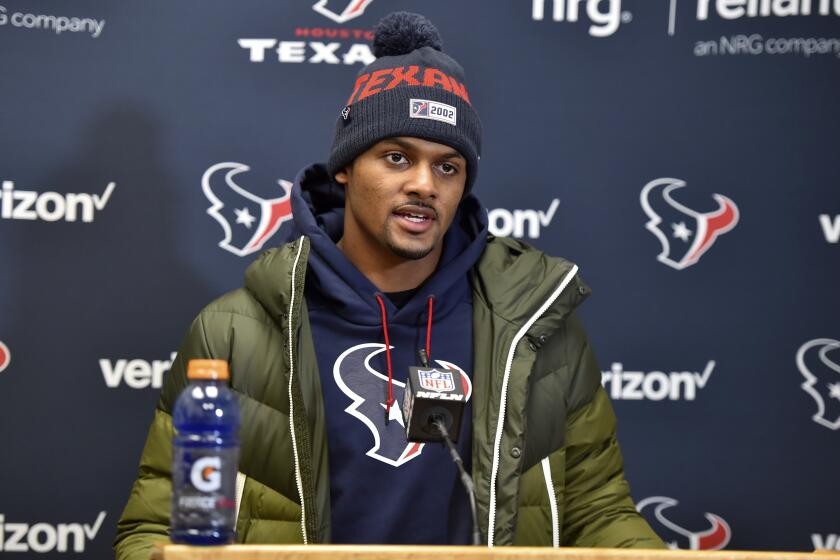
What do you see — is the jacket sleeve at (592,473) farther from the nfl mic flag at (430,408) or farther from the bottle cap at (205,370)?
the bottle cap at (205,370)

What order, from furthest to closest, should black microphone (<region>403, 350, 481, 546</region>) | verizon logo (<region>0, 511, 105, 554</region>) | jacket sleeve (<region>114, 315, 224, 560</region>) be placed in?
verizon logo (<region>0, 511, 105, 554</region>), jacket sleeve (<region>114, 315, 224, 560</region>), black microphone (<region>403, 350, 481, 546</region>)

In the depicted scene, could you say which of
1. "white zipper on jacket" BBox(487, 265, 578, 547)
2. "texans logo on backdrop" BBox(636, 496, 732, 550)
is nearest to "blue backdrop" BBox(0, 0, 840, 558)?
"texans logo on backdrop" BBox(636, 496, 732, 550)

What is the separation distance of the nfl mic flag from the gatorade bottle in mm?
242

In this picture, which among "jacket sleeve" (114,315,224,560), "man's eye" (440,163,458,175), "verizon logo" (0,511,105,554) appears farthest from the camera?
"verizon logo" (0,511,105,554)

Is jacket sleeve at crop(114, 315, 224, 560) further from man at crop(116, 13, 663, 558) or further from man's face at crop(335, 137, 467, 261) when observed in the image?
man's face at crop(335, 137, 467, 261)

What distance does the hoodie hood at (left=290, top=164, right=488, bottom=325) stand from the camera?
1.74m

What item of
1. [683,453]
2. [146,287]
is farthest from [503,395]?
[146,287]

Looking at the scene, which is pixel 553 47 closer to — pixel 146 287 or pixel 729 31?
pixel 729 31

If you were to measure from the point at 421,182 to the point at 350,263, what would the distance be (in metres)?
0.21

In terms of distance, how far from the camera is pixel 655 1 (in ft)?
7.59

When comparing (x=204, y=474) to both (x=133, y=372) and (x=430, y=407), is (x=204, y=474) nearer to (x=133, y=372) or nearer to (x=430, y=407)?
(x=430, y=407)

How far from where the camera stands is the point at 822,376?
229 centimetres

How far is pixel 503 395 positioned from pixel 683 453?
867 millimetres

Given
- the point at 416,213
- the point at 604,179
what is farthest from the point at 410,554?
the point at 604,179
